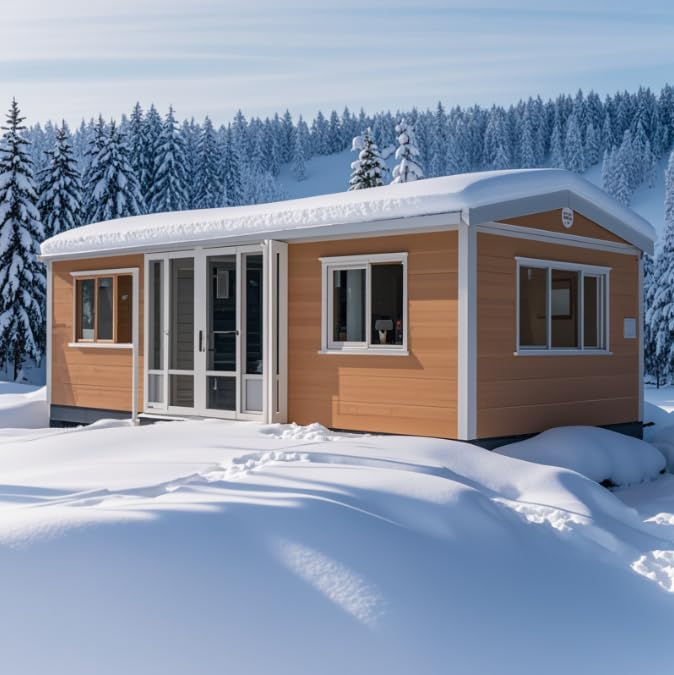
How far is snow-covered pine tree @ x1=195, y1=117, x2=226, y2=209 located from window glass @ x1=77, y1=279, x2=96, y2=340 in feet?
122

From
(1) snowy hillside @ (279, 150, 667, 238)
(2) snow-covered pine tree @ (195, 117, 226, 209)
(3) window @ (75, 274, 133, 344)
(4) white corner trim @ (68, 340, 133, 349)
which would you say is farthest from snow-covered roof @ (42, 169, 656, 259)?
(1) snowy hillside @ (279, 150, 667, 238)

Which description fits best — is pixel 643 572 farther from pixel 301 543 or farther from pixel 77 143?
pixel 77 143

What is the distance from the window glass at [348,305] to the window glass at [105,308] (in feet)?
13.3

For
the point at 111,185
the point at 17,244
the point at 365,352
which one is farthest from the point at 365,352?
the point at 111,185

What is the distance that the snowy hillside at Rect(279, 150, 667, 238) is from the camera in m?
85.9

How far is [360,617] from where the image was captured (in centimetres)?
465

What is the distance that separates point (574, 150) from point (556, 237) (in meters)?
92.7

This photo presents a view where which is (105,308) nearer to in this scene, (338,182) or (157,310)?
(157,310)

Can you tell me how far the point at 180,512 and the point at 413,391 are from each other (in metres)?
4.90

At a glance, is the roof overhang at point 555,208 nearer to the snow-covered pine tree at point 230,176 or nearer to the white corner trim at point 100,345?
the white corner trim at point 100,345

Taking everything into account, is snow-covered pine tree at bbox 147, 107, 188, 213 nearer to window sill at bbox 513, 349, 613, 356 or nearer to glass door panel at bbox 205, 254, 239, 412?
glass door panel at bbox 205, 254, 239, 412

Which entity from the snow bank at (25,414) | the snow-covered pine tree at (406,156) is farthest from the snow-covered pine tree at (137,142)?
the snow bank at (25,414)

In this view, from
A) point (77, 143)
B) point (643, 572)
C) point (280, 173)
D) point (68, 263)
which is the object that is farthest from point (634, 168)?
point (643, 572)

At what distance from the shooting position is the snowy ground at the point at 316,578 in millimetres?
4461
